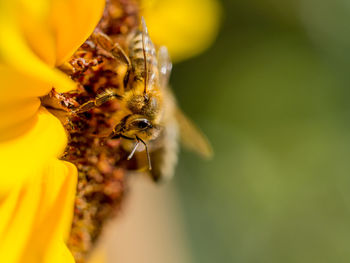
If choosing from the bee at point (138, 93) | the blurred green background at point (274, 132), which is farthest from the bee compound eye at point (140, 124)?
the blurred green background at point (274, 132)

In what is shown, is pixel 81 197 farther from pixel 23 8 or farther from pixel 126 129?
pixel 23 8

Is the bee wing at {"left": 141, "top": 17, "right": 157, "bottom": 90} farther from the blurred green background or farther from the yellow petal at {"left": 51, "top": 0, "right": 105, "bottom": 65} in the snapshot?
the blurred green background

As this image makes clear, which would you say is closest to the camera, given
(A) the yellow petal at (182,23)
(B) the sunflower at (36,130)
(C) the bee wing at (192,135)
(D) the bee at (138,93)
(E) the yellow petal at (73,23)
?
(B) the sunflower at (36,130)

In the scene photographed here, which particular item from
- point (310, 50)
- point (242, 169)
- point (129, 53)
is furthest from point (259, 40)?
point (129, 53)

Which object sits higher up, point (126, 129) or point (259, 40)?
point (126, 129)

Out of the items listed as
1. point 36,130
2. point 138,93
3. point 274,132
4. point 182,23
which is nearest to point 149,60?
point 138,93

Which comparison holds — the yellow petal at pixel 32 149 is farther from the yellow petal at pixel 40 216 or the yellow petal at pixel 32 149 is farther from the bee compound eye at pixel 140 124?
the bee compound eye at pixel 140 124
